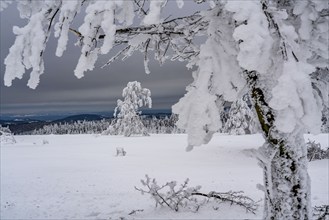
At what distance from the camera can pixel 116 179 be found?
36.6ft

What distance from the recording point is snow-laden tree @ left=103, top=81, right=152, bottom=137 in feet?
116

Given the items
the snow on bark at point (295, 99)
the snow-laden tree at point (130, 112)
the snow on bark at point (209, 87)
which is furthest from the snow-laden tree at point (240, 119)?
the snow on bark at point (295, 99)

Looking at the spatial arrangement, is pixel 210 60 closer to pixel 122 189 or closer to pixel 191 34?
pixel 191 34

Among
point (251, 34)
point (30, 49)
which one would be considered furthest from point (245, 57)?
point (30, 49)

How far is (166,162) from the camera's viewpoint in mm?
14398

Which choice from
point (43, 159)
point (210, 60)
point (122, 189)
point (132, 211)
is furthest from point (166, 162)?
point (210, 60)

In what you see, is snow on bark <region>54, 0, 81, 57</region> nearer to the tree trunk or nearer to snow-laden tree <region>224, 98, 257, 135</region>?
the tree trunk

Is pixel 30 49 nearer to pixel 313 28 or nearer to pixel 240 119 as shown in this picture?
pixel 313 28

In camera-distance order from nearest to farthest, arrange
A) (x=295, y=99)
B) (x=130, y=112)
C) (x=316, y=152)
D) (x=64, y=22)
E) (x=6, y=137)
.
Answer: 1. (x=295, y=99)
2. (x=64, y=22)
3. (x=316, y=152)
4. (x=6, y=137)
5. (x=130, y=112)

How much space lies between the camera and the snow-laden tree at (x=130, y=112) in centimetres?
3550

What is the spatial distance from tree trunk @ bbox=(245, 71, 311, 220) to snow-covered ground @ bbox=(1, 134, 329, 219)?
1.05ft

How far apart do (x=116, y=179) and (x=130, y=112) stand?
25.6 metres

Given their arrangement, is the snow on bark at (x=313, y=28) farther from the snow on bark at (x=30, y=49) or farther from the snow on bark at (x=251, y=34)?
the snow on bark at (x=30, y=49)

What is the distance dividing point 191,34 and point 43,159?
47.0ft
